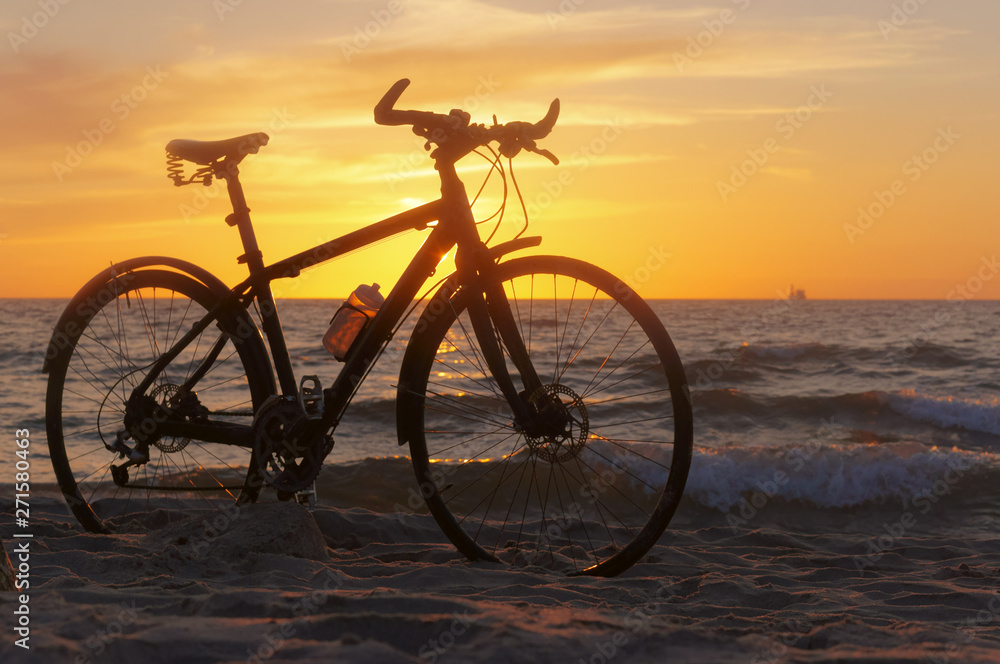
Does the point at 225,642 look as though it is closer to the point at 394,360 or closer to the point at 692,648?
the point at 692,648

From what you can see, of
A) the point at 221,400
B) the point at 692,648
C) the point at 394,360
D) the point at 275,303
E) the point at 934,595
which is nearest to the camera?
the point at 692,648

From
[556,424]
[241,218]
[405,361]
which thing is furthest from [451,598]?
[241,218]

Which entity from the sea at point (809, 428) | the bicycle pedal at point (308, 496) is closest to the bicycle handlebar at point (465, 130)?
the bicycle pedal at point (308, 496)

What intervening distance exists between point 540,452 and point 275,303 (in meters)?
1.47

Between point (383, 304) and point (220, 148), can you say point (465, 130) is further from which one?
point (220, 148)

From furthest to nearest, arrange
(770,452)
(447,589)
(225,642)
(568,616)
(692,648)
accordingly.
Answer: (770,452), (447,589), (568,616), (692,648), (225,642)

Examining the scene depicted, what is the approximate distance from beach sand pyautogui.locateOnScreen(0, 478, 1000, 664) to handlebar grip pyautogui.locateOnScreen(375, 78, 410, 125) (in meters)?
1.68

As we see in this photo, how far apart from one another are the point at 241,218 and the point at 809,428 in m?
7.87

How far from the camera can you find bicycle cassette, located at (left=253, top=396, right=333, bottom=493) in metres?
3.14

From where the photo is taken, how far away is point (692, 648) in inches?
73.8

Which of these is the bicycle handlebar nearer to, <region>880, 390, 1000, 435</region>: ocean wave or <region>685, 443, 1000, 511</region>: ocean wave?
<region>685, 443, 1000, 511</region>: ocean wave

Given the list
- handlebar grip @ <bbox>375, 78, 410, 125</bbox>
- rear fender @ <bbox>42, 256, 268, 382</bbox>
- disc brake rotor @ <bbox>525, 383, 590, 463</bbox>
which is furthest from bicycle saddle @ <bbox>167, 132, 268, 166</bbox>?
disc brake rotor @ <bbox>525, 383, 590, 463</bbox>

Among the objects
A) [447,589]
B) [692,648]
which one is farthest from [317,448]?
[692,648]

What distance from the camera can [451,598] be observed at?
219 cm
